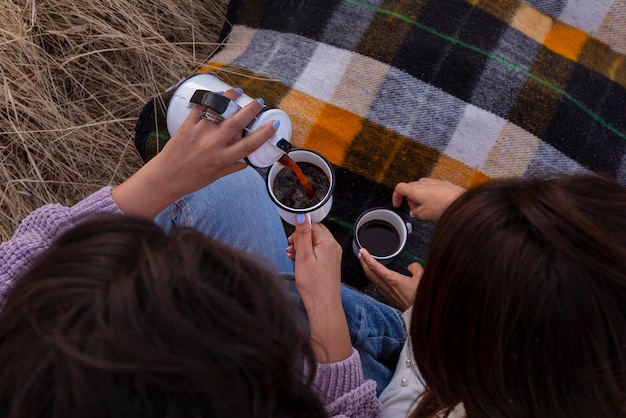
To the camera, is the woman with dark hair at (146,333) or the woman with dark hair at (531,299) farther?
the woman with dark hair at (531,299)

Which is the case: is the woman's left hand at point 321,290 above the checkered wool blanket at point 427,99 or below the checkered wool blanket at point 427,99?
below

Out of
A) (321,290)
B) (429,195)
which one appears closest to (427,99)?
(429,195)

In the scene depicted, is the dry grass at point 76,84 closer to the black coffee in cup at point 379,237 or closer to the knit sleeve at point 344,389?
the black coffee in cup at point 379,237

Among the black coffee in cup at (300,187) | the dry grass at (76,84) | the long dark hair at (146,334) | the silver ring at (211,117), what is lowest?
the dry grass at (76,84)

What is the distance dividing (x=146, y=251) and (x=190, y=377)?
0.45ft

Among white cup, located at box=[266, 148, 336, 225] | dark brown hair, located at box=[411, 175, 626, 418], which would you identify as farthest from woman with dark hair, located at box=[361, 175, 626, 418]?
white cup, located at box=[266, 148, 336, 225]

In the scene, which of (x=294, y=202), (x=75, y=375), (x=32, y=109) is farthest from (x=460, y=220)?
(x=32, y=109)

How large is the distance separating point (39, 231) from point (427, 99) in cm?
82

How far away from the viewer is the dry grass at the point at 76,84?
121cm

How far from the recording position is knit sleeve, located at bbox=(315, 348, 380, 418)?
2.53 feet

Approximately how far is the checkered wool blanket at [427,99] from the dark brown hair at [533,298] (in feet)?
1.50

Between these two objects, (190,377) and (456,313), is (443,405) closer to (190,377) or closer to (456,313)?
(456,313)

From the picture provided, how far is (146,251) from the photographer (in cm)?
50

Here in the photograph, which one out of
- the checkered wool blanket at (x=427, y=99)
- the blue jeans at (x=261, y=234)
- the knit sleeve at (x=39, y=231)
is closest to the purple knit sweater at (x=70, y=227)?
the knit sleeve at (x=39, y=231)
